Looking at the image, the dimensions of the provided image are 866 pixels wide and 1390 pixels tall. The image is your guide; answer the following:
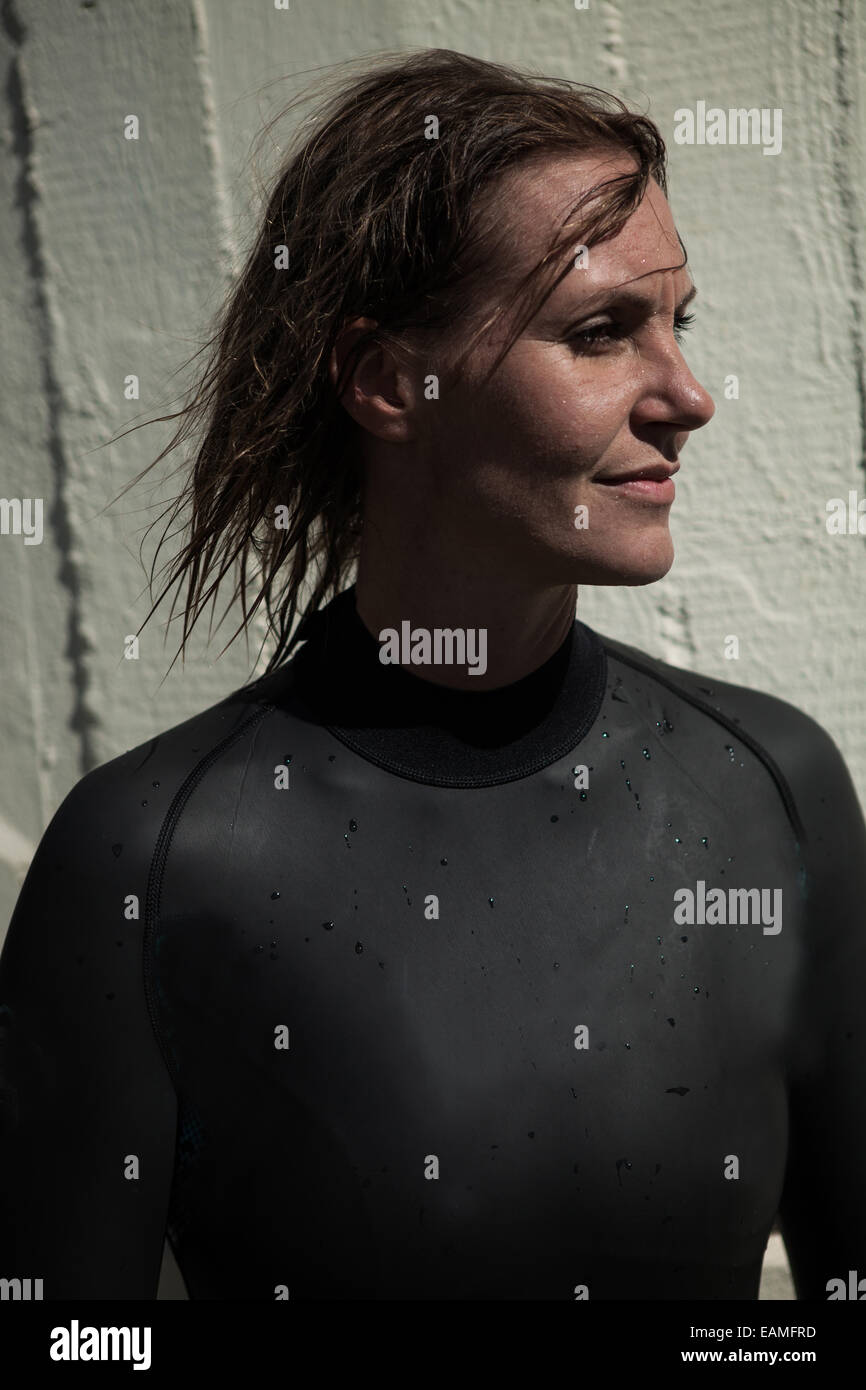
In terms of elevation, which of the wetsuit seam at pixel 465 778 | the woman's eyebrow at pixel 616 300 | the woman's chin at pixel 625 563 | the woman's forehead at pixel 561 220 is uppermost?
the woman's forehead at pixel 561 220

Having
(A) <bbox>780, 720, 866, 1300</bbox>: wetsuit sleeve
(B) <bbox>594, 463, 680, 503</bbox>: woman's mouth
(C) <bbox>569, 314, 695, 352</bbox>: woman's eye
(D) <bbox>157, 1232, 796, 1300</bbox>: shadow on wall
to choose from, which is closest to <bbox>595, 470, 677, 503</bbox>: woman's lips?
(B) <bbox>594, 463, 680, 503</bbox>: woman's mouth

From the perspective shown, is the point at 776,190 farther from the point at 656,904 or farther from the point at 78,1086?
the point at 78,1086

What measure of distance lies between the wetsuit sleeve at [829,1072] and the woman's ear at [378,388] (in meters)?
0.55

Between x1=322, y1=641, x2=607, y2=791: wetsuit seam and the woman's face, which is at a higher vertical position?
the woman's face

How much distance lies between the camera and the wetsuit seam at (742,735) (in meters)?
1.36

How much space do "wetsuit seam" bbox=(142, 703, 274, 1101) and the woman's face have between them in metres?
0.34

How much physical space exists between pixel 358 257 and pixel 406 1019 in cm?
67

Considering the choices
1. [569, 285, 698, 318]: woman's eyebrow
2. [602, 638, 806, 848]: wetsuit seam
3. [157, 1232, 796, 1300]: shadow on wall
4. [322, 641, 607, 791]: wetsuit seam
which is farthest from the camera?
[157, 1232, 796, 1300]: shadow on wall

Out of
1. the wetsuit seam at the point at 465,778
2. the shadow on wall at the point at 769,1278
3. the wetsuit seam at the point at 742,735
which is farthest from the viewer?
the shadow on wall at the point at 769,1278

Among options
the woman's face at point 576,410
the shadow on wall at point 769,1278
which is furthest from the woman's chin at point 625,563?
the shadow on wall at point 769,1278

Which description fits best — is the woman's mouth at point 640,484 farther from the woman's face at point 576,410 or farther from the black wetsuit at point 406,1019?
the black wetsuit at point 406,1019

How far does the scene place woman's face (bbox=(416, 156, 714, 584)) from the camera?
3.70 feet

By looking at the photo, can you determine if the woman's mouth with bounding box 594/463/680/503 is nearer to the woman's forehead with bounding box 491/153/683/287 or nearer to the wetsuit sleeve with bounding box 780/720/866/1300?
the woman's forehead with bounding box 491/153/683/287
